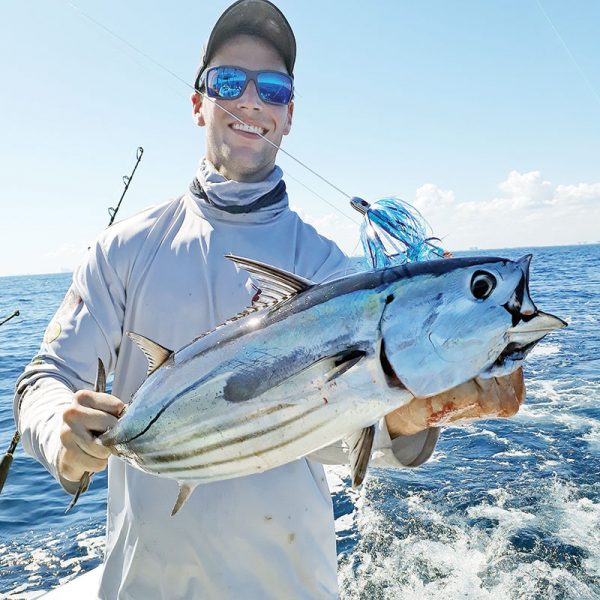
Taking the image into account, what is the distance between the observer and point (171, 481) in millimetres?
2352

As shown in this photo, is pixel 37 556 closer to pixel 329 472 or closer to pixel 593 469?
pixel 329 472

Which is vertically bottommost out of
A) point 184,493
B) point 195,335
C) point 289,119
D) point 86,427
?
point 184,493

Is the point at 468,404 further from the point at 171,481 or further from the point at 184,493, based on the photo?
the point at 171,481

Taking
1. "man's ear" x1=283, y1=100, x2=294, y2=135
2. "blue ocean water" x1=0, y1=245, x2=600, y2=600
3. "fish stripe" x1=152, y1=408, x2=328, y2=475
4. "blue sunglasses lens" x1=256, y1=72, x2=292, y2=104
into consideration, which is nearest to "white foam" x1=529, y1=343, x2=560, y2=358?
"blue ocean water" x1=0, y1=245, x2=600, y2=600

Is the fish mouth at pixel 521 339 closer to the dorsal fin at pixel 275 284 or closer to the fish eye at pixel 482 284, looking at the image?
the fish eye at pixel 482 284

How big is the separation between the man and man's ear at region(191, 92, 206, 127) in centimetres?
10

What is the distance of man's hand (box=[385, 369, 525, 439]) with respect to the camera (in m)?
1.81

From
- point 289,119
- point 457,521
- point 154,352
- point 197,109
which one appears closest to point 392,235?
point 289,119

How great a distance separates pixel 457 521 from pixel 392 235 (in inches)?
191

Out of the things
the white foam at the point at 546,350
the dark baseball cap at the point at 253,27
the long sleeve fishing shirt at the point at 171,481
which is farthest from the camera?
the white foam at the point at 546,350

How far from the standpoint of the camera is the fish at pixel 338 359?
1623 mm

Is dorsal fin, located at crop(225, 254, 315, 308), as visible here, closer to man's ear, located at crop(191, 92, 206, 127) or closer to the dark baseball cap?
man's ear, located at crop(191, 92, 206, 127)

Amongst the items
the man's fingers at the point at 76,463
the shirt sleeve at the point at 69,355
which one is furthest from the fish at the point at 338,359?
the shirt sleeve at the point at 69,355

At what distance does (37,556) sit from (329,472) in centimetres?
422
